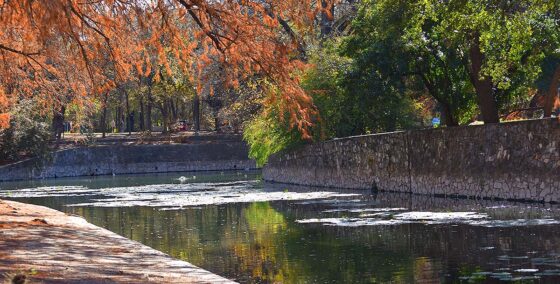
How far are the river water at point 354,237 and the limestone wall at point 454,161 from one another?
0.75m

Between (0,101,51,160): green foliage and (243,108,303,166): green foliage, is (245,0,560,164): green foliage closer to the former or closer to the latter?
(243,108,303,166): green foliage

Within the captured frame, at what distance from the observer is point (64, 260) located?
1418cm

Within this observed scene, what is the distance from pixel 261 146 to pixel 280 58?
40.1 meters

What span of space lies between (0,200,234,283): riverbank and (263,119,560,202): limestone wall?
464 inches

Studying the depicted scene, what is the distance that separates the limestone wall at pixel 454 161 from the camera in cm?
2547

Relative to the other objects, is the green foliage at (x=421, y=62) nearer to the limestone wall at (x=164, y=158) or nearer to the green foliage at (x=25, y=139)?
the green foliage at (x=25, y=139)

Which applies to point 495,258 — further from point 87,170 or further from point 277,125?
point 87,170

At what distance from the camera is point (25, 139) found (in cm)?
6994

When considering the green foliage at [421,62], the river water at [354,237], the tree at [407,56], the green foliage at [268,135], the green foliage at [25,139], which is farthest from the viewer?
the green foliage at [25,139]

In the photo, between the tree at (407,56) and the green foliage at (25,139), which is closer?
the tree at (407,56)

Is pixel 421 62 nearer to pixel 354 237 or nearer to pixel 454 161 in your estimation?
pixel 454 161

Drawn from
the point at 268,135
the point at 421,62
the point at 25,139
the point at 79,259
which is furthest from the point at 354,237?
the point at 25,139

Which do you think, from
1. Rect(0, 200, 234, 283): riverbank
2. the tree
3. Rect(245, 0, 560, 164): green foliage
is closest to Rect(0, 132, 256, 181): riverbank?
Rect(245, 0, 560, 164): green foliage

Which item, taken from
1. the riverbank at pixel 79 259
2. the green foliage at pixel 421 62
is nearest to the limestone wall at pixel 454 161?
the green foliage at pixel 421 62
